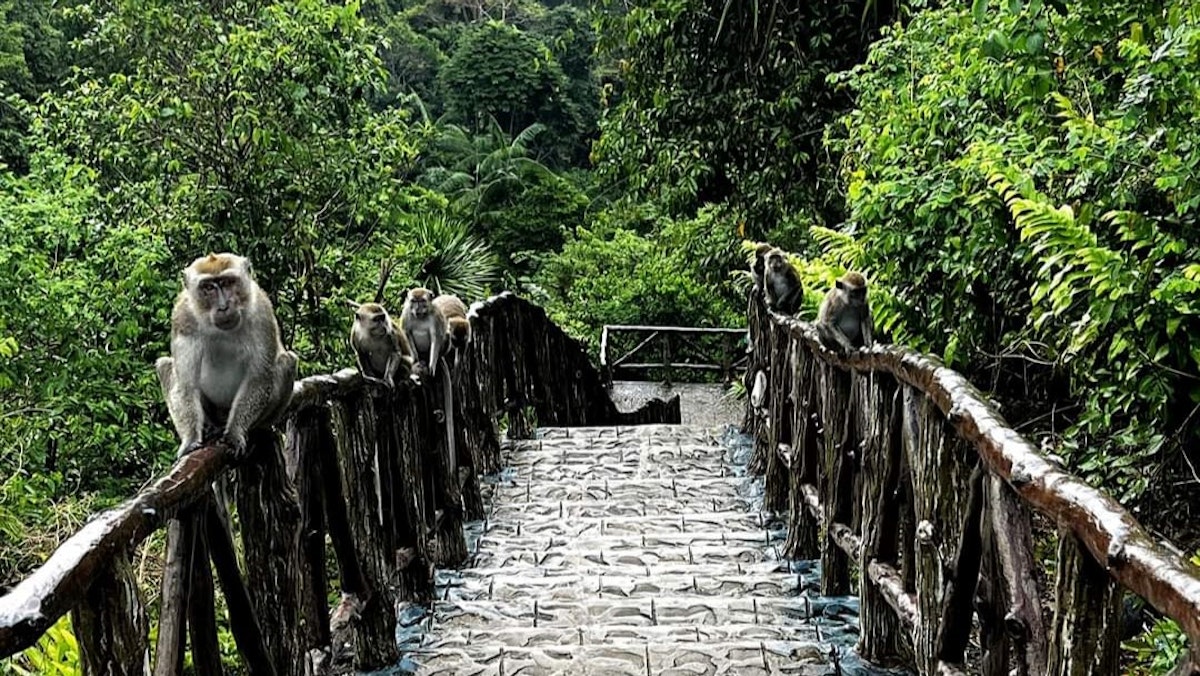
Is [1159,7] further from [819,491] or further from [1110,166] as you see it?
[819,491]

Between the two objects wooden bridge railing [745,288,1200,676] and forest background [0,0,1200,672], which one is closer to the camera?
wooden bridge railing [745,288,1200,676]

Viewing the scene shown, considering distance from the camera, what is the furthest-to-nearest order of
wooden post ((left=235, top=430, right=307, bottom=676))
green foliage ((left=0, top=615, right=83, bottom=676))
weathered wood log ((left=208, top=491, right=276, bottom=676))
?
1. green foliage ((left=0, top=615, right=83, bottom=676))
2. wooden post ((left=235, top=430, right=307, bottom=676))
3. weathered wood log ((left=208, top=491, right=276, bottom=676))

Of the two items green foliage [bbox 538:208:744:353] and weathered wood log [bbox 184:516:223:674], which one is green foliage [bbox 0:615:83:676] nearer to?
weathered wood log [bbox 184:516:223:674]

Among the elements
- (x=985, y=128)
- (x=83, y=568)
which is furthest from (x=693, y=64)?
(x=83, y=568)

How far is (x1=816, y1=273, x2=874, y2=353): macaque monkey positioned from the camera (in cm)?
565

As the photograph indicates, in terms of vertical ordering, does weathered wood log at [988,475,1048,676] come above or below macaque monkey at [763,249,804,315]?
below

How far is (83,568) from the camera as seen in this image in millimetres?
1900

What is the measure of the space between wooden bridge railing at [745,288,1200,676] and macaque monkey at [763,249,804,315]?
1781mm

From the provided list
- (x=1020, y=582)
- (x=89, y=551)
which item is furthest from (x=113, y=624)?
(x=1020, y=582)

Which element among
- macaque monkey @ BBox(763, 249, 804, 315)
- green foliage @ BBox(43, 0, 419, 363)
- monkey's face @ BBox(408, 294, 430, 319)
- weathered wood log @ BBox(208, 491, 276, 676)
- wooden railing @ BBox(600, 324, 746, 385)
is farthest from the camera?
wooden railing @ BBox(600, 324, 746, 385)

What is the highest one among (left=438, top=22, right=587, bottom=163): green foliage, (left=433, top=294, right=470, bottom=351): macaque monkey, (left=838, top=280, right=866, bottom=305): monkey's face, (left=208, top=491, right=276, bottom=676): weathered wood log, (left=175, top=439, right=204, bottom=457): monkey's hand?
(left=438, top=22, right=587, bottom=163): green foliage

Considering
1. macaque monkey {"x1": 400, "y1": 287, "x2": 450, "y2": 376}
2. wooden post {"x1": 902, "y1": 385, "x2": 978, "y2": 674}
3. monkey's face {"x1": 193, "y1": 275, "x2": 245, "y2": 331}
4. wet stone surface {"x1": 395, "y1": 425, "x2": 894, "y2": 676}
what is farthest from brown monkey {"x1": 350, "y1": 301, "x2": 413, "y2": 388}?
wooden post {"x1": 902, "y1": 385, "x2": 978, "y2": 674}

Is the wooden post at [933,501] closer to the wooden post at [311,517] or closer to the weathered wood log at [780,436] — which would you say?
the wooden post at [311,517]

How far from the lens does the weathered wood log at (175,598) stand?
2.35m
